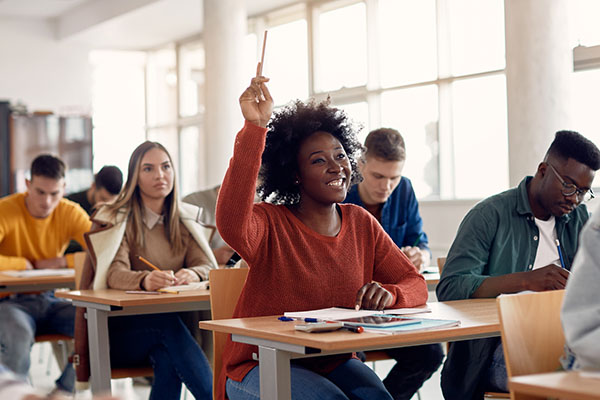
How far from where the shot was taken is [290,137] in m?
2.34

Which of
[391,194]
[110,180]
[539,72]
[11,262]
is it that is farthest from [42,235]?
[539,72]

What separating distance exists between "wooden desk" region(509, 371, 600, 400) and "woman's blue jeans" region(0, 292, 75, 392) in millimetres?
3078

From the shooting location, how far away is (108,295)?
3006 millimetres

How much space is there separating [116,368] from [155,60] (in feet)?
29.6

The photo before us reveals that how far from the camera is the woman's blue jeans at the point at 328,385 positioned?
1.97 meters

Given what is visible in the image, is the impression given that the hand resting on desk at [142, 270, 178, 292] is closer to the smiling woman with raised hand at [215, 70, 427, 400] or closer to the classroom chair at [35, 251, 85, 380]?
the classroom chair at [35, 251, 85, 380]

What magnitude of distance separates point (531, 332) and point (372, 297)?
1.93 ft

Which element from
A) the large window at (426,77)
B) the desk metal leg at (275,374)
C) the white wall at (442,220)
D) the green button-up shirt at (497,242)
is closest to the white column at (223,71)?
the large window at (426,77)

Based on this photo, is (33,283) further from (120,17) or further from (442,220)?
(120,17)

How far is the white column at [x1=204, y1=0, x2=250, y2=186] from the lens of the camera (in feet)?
27.1

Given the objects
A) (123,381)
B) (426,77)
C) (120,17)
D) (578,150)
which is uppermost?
(120,17)

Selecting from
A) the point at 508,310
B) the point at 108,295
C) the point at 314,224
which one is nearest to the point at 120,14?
the point at 108,295

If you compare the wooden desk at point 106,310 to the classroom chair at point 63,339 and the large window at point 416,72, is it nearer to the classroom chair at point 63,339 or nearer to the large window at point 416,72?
the classroom chair at point 63,339

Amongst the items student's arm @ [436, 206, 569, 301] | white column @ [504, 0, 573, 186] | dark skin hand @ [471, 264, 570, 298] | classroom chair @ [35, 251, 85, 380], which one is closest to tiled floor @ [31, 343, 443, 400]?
classroom chair @ [35, 251, 85, 380]
